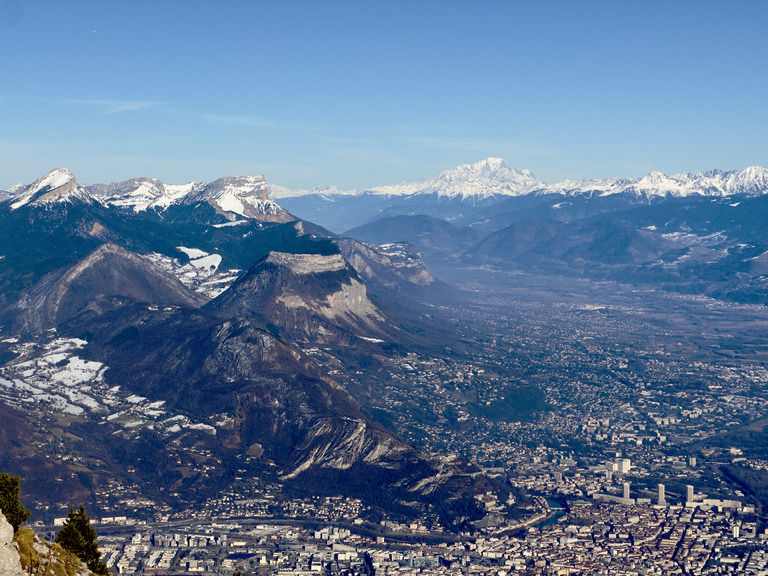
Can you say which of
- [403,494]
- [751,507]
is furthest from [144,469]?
[751,507]

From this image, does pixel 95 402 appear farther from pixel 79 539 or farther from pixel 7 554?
A: pixel 7 554

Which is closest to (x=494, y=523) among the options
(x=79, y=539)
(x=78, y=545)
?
(x=79, y=539)

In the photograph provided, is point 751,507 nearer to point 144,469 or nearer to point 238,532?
point 238,532

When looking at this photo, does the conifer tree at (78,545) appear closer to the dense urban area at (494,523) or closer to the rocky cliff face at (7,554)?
the rocky cliff face at (7,554)

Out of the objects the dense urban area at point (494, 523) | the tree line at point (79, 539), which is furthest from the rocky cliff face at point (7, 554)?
the dense urban area at point (494, 523)

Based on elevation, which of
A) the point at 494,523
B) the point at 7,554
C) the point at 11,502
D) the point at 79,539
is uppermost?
the point at 7,554

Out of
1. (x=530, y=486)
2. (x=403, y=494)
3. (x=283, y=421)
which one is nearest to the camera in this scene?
(x=403, y=494)
